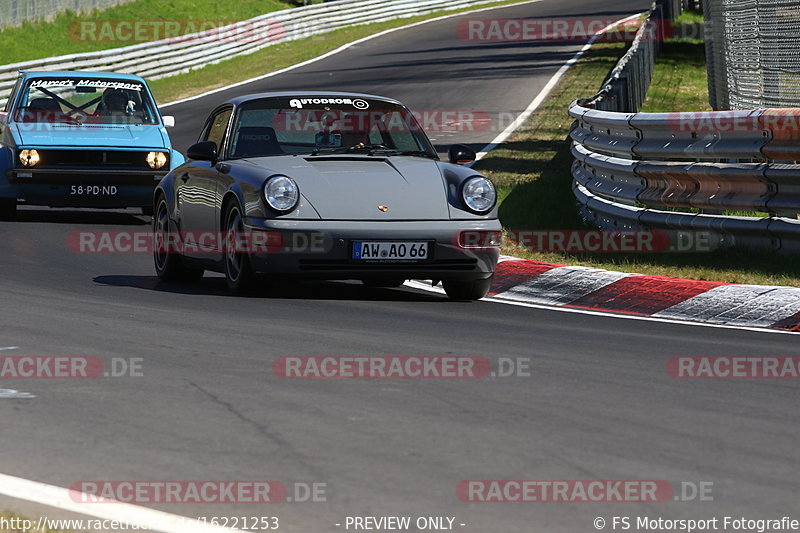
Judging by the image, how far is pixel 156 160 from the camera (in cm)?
1510

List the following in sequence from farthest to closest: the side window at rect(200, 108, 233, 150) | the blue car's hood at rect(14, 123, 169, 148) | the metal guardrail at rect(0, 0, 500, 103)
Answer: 1. the metal guardrail at rect(0, 0, 500, 103)
2. the blue car's hood at rect(14, 123, 169, 148)
3. the side window at rect(200, 108, 233, 150)

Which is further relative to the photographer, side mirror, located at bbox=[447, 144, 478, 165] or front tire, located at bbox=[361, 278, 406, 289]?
front tire, located at bbox=[361, 278, 406, 289]

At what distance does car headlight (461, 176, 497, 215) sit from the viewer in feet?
30.9

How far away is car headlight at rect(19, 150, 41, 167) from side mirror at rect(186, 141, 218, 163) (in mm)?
5221

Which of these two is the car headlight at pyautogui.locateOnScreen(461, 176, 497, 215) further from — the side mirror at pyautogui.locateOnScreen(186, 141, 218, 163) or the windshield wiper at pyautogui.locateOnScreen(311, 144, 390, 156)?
the side mirror at pyautogui.locateOnScreen(186, 141, 218, 163)

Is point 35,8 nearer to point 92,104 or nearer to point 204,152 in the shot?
point 92,104

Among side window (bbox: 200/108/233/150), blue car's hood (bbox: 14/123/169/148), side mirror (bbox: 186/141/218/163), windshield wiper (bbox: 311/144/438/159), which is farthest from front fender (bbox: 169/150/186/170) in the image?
windshield wiper (bbox: 311/144/438/159)

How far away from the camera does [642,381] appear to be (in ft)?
20.7

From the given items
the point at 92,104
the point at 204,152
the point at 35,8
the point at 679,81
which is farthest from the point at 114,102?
the point at 35,8

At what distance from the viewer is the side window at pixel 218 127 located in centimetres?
1041

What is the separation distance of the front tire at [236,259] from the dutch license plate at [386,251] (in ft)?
2.38

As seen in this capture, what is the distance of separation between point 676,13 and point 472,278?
27330 mm

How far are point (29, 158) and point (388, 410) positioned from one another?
10.0m

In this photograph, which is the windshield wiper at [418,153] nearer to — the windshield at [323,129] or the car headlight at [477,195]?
the windshield at [323,129]
